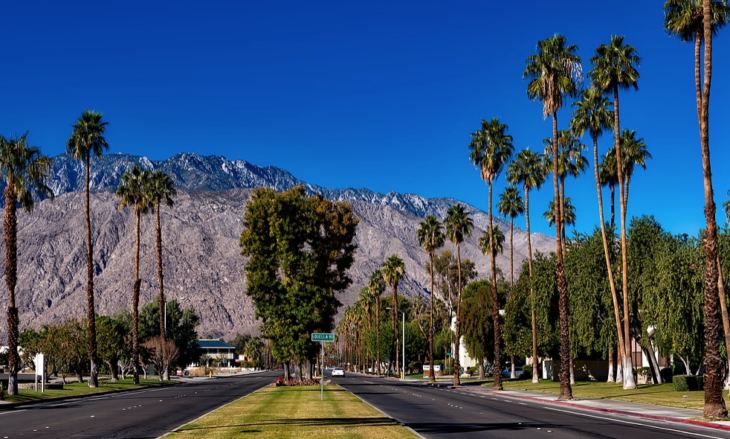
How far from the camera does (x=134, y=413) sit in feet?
108

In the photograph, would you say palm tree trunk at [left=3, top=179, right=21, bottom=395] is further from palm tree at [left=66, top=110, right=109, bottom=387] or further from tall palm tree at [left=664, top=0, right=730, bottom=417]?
tall palm tree at [left=664, top=0, right=730, bottom=417]

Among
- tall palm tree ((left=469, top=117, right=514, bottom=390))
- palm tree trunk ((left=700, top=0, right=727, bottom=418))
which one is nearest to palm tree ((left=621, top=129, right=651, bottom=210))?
tall palm tree ((left=469, top=117, right=514, bottom=390))

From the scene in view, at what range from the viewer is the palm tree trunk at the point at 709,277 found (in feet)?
98.1

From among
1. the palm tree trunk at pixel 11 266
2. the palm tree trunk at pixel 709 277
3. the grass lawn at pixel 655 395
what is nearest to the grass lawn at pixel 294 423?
the palm tree trunk at pixel 709 277

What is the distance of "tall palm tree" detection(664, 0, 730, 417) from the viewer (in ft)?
99.1

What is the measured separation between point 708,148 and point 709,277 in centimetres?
541

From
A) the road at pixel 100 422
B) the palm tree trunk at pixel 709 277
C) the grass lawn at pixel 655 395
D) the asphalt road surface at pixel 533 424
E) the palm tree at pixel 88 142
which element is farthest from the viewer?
the palm tree at pixel 88 142

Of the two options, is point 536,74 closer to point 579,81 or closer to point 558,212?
point 579,81

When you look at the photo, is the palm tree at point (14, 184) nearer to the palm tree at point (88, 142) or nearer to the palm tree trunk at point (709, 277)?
the palm tree at point (88, 142)

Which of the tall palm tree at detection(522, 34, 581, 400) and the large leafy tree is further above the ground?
the tall palm tree at detection(522, 34, 581, 400)

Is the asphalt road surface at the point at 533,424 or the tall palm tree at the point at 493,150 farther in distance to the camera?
the tall palm tree at the point at 493,150

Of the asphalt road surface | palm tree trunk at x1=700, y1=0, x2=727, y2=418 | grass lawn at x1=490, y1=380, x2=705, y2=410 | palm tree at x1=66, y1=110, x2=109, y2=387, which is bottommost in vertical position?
grass lawn at x1=490, y1=380, x2=705, y2=410

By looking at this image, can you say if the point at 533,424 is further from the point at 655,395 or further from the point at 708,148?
the point at 655,395

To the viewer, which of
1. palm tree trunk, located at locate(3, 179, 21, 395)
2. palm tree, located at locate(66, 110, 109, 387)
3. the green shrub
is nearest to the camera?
palm tree trunk, located at locate(3, 179, 21, 395)
